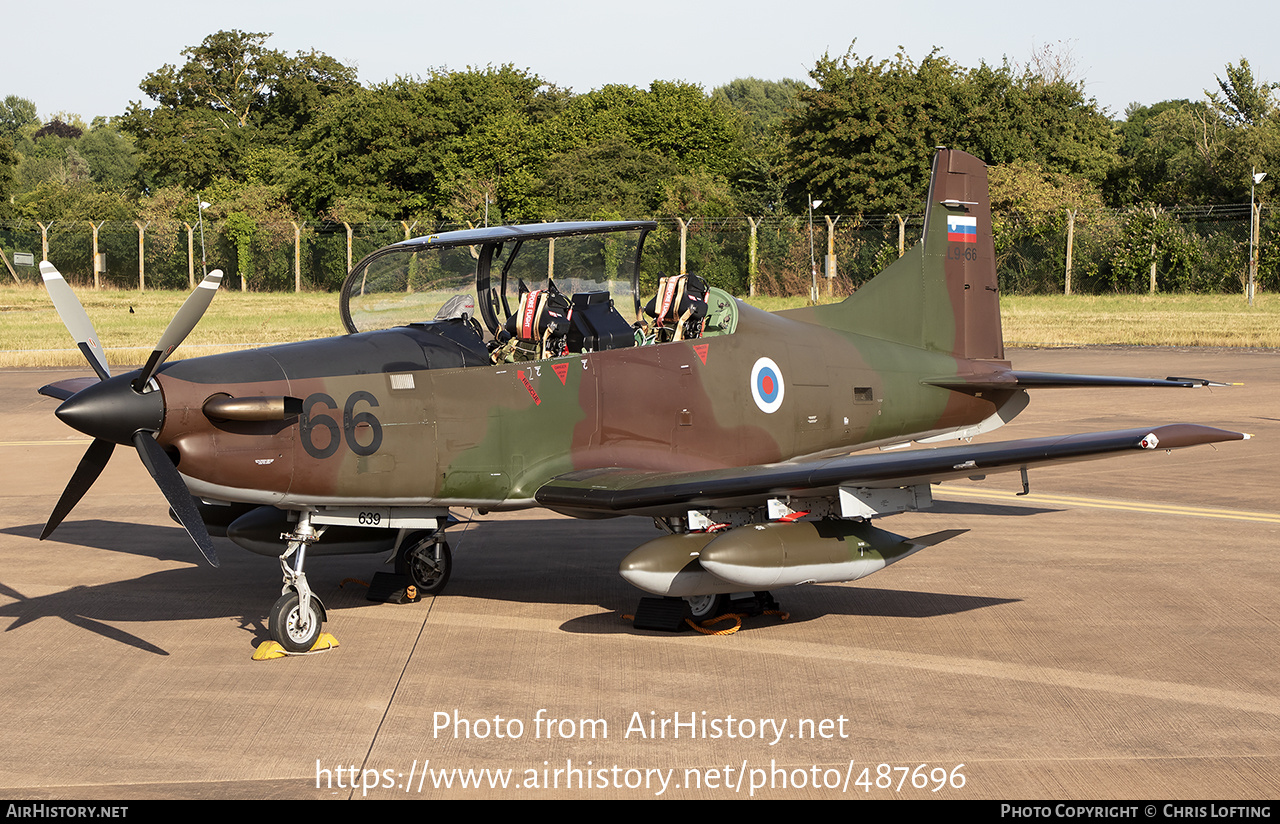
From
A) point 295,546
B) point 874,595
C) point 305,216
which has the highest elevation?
point 305,216

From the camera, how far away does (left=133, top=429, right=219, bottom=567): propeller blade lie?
7.01m

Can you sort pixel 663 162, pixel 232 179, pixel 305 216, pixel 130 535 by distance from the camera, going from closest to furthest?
pixel 130 535, pixel 663 162, pixel 305 216, pixel 232 179

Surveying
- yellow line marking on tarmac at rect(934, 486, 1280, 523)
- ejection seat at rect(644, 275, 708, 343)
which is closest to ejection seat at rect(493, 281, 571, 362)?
ejection seat at rect(644, 275, 708, 343)

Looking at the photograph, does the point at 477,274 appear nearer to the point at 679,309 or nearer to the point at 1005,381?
the point at 679,309

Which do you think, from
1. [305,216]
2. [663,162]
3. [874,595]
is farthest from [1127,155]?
[874,595]

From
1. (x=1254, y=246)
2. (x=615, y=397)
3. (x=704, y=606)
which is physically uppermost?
(x=1254, y=246)

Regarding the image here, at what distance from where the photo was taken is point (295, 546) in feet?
26.3

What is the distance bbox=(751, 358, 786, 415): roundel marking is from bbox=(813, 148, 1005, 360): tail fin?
1497 millimetres

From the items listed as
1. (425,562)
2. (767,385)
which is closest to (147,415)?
(425,562)

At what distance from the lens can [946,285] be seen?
463 inches

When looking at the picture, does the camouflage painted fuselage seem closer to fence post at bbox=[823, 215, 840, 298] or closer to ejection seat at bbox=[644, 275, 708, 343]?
ejection seat at bbox=[644, 275, 708, 343]

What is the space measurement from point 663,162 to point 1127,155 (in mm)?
38453

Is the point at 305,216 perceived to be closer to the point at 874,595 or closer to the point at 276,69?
the point at 276,69

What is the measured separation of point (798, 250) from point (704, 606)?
32.9 metres
